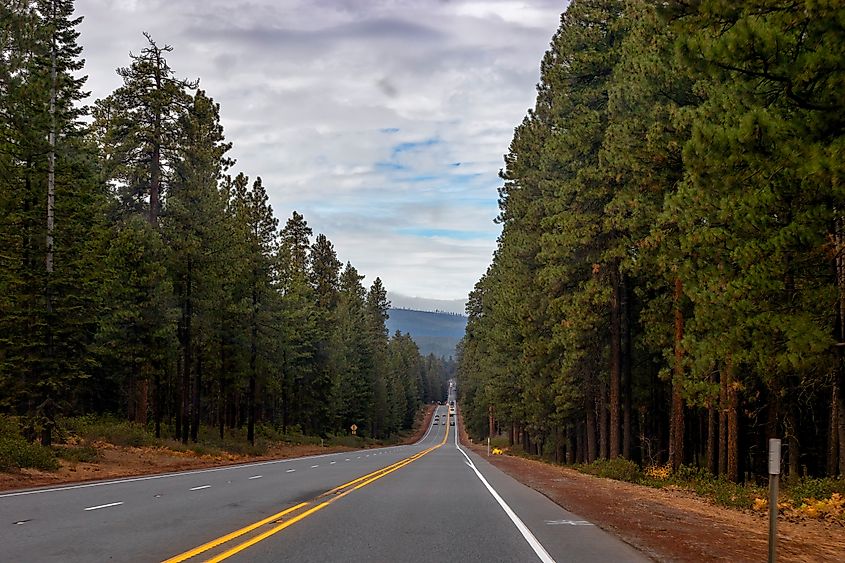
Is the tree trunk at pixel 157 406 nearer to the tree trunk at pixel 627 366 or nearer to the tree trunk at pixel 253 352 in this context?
the tree trunk at pixel 253 352

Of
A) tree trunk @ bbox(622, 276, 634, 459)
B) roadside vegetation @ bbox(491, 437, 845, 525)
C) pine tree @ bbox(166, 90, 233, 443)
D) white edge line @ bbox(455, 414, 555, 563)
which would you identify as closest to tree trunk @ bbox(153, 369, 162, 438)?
pine tree @ bbox(166, 90, 233, 443)

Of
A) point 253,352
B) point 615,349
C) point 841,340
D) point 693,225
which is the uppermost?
point 693,225

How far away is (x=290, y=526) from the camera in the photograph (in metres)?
11.7

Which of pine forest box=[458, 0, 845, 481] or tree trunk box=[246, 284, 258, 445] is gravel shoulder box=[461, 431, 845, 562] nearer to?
pine forest box=[458, 0, 845, 481]

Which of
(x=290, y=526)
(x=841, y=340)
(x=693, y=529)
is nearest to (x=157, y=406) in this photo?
(x=290, y=526)

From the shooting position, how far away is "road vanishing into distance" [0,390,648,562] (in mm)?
9172

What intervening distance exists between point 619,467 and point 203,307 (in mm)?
25657

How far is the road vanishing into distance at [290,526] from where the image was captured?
9.17 meters

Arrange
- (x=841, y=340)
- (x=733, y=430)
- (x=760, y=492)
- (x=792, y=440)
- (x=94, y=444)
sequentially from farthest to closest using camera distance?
(x=94, y=444) < (x=792, y=440) < (x=733, y=430) < (x=760, y=492) < (x=841, y=340)

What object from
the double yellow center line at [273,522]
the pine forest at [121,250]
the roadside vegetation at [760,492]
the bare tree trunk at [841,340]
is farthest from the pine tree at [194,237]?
the bare tree trunk at [841,340]

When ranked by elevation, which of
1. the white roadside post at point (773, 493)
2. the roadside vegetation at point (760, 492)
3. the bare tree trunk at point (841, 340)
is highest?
the bare tree trunk at point (841, 340)

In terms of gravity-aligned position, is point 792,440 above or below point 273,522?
above

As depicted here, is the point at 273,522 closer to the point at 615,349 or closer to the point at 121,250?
the point at 615,349

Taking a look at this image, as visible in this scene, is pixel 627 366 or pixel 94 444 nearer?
A: pixel 94 444
